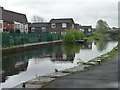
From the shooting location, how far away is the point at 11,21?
68.7 meters

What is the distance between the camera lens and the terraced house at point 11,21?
208 ft

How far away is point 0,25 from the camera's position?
60.2 m

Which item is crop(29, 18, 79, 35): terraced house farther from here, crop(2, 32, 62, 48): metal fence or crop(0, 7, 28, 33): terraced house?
crop(2, 32, 62, 48): metal fence

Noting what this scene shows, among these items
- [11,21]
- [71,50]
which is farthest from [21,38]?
[11,21]

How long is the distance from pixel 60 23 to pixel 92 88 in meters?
84.1

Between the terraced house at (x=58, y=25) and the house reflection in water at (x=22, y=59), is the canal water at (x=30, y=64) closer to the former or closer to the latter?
Result: the house reflection in water at (x=22, y=59)

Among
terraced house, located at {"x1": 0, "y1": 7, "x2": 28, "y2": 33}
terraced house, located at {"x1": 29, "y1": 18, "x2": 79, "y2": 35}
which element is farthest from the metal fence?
terraced house, located at {"x1": 29, "y1": 18, "x2": 79, "y2": 35}

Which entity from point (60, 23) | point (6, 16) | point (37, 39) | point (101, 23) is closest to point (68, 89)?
point (37, 39)

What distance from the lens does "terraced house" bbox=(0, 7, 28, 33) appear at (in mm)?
63444

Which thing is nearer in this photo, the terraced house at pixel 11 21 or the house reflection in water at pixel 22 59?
the house reflection in water at pixel 22 59

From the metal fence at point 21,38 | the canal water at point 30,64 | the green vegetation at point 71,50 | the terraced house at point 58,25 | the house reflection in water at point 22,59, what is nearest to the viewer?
the canal water at point 30,64

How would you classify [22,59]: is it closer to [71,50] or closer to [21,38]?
[71,50]

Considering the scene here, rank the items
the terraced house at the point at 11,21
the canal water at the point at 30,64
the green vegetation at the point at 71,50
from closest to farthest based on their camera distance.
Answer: the canal water at the point at 30,64 → the green vegetation at the point at 71,50 → the terraced house at the point at 11,21

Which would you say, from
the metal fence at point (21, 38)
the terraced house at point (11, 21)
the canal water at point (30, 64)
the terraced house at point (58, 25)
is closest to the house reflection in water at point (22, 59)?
the canal water at point (30, 64)
